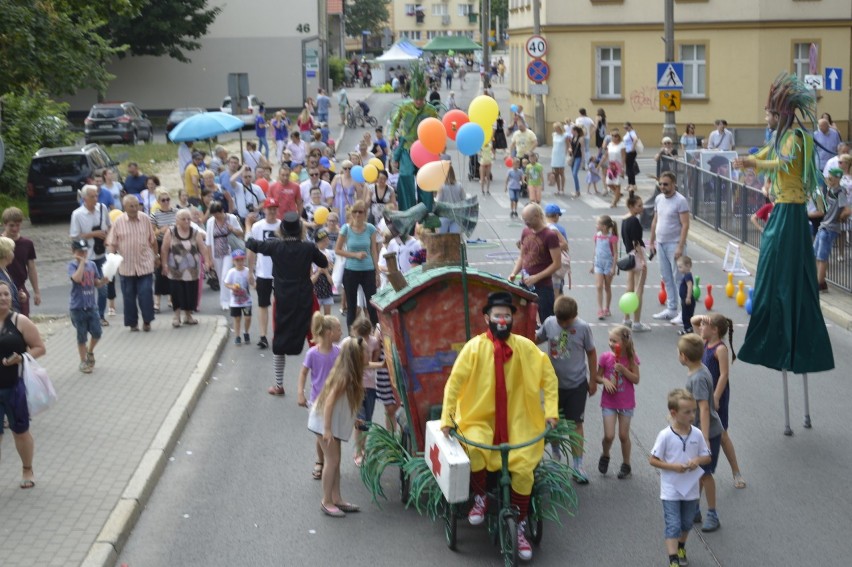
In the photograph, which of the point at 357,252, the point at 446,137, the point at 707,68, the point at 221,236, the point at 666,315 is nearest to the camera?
the point at 446,137

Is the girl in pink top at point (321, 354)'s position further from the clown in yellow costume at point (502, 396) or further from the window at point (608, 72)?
the window at point (608, 72)

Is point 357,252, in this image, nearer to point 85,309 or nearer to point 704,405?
point 85,309

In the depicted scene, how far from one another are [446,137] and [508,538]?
494cm

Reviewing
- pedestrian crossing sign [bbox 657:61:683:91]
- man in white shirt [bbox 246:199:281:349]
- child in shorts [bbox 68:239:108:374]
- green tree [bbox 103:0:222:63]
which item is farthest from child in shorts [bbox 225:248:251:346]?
green tree [bbox 103:0:222:63]

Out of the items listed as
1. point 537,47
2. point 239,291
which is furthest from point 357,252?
point 537,47

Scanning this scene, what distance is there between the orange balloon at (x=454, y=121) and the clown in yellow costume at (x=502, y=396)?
4450 mm

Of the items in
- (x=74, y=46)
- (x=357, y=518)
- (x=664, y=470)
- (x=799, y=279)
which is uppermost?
(x=74, y=46)

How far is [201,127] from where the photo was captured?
77.2 ft

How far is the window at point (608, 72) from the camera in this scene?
140 feet

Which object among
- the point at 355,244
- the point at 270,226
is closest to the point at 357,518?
the point at 355,244

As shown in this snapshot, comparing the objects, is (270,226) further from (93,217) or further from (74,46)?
(74,46)

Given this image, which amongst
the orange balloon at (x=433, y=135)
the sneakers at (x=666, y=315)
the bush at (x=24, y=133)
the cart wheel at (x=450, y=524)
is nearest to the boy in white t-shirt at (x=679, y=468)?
the cart wheel at (x=450, y=524)

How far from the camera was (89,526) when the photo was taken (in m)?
8.83

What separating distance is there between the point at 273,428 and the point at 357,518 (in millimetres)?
2677
